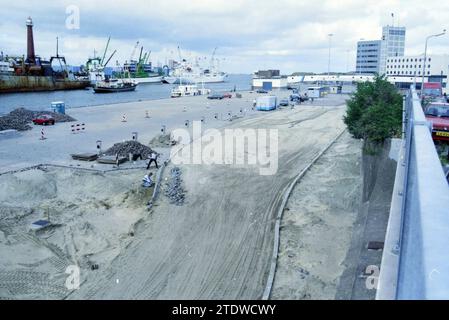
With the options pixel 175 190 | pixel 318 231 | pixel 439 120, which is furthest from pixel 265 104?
pixel 318 231

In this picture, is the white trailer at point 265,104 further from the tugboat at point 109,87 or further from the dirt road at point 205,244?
the tugboat at point 109,87

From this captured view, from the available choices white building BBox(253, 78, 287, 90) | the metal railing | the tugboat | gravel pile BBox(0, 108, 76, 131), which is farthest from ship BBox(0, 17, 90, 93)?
the metal railing

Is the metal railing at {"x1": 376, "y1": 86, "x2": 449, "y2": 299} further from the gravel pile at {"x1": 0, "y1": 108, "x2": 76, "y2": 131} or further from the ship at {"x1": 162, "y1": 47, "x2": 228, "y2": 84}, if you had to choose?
the ship at {"x1": 162, "y1": 47, "x2": 228, "y2": 84}

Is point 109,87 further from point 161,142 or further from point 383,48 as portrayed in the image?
point 383,48

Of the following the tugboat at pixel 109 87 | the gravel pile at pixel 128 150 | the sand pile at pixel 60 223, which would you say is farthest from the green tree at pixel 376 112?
the tugboat at pixel 109 87

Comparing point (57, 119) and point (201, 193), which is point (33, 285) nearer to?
point (201, 193)

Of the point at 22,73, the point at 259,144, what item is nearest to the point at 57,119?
the point at 259,144
